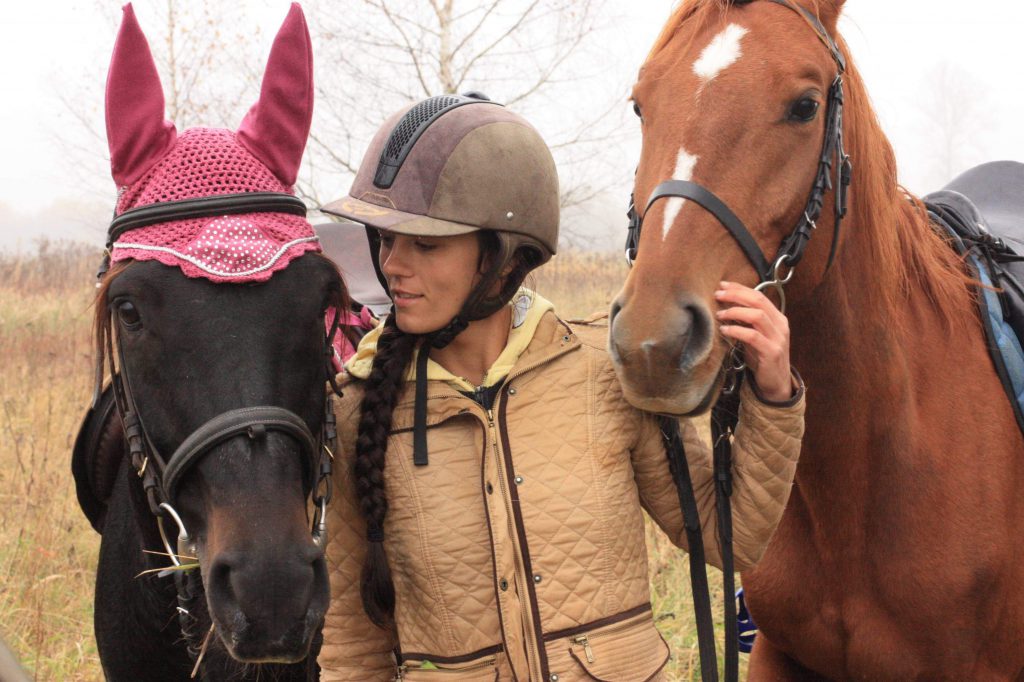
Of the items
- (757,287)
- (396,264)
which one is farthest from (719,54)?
(396,264)

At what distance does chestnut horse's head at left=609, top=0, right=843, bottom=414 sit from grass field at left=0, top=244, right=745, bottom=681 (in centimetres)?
62

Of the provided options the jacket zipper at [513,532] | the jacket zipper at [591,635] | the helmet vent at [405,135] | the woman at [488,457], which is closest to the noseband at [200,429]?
the woman at [488,457]

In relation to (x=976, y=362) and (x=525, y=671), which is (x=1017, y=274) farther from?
(x=525, y=671)

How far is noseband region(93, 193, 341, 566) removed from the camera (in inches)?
68.4

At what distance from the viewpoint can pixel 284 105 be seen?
6.97 feet

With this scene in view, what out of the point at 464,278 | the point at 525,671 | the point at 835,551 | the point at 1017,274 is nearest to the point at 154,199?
the point at 464,278

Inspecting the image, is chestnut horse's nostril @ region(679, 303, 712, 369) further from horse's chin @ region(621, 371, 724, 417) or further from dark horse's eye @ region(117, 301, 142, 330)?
dark horse's eye @ region(117, 301, 142, 330)

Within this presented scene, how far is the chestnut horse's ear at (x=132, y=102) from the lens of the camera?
1.97m

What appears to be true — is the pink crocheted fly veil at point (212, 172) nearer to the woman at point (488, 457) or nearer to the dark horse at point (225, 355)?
the dark horse at point (225, 355)

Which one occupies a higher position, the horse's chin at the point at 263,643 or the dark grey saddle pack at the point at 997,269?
the dark grey saddle pack at the point at 997,269

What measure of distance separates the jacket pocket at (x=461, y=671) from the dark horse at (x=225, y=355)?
0.86ft

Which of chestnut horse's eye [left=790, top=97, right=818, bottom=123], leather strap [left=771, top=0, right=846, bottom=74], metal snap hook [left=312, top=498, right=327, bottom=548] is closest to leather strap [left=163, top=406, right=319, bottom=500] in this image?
metal snap hook [left=312, top=498, right=327, bottom=548]

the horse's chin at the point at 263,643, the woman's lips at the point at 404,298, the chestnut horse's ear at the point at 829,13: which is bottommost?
the horse's chin at the point at 263,643

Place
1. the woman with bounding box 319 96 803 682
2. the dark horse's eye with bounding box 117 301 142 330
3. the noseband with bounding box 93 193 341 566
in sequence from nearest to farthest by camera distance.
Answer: the noseband with bounding box 93 193 341 566 → the dark horse's eye with bounding box 117 301 142 330 → the woman with bounding box 319 96 803 682
